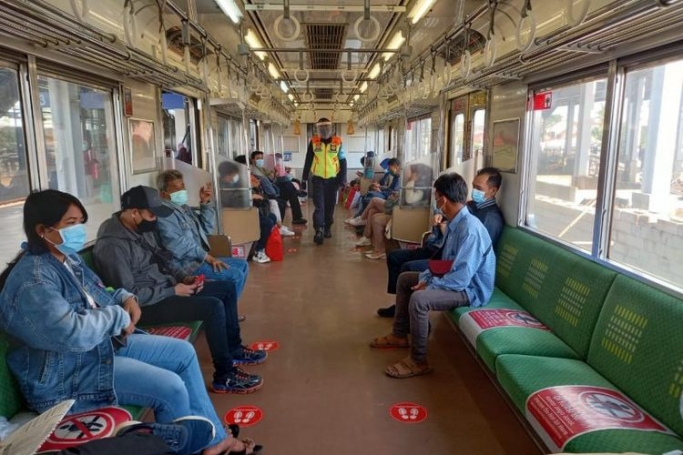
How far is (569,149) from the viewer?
401 centimetres

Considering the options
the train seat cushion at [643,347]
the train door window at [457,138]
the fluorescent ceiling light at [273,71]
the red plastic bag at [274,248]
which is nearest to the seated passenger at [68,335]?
the train seat cushion at [643,347]

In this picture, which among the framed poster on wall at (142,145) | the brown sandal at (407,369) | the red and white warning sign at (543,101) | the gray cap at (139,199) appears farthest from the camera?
the framed poster on wall at (142,145)

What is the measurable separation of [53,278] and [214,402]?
1.36 m

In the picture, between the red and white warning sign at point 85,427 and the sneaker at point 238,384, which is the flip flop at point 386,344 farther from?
the red and white warning sign at point 85,427

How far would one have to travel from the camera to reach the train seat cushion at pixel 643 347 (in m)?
2.04

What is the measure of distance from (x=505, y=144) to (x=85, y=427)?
4.05 m

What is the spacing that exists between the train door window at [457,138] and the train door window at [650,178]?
340 cm

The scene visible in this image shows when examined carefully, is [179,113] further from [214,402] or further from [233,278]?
[214,402]

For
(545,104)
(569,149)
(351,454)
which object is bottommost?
(351,454)

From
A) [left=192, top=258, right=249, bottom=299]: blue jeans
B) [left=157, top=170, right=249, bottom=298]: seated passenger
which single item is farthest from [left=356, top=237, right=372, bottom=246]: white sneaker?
[left=192, top=258, right=249, bottom=299]: blue jeans

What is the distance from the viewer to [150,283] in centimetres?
310

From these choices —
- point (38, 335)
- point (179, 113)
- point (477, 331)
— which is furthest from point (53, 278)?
point (179, 113)

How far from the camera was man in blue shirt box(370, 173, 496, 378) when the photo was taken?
3307mm

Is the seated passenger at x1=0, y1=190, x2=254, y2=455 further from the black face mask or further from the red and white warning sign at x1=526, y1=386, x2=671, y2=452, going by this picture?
the red and white warning sign at x1=526, y1=386, x2=671, y2=452
